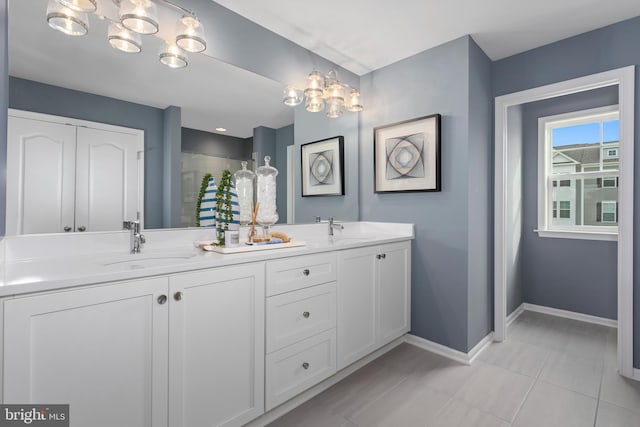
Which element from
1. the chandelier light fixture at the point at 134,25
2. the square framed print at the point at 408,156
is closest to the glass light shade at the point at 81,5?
the chandelier light fixture at the point at 134,25

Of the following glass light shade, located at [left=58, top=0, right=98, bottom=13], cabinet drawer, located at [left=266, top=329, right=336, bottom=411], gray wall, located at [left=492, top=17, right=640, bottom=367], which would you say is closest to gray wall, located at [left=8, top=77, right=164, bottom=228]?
glass light shade, located at [left=58, top=0, right=98, bottom=13]

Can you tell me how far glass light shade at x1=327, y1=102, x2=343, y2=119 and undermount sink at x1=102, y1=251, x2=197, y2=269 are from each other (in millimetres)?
1597

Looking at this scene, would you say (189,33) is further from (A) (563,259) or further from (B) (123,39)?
(A) (563,259)

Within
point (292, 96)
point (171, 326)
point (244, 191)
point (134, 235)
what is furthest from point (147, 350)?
point (292, 96)

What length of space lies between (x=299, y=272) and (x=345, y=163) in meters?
A: 1.46

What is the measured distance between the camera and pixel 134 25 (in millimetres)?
1468

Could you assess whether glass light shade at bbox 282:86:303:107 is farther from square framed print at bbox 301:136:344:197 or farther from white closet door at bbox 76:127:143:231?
white closet door at bbox 76:127:143:231

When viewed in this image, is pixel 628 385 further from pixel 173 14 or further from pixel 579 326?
pixel 173 14

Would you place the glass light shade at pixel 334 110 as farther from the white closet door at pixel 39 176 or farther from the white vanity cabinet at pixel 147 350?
the white closet door at pixel 39 176

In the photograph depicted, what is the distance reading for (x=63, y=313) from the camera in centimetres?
97

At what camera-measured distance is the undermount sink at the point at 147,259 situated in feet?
4.37

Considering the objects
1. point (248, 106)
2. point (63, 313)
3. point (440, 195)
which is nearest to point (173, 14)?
point (248, 106)

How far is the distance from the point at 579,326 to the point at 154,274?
361cm

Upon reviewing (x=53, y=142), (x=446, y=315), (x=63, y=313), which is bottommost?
(x=446, y=315)
